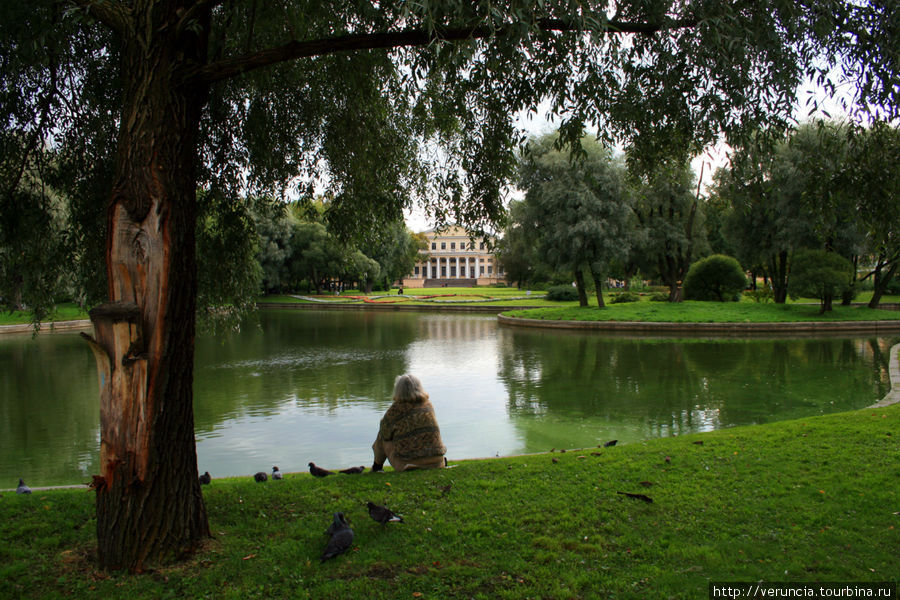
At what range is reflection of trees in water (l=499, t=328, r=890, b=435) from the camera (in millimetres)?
10336

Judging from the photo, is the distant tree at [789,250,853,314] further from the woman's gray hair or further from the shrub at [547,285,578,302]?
the woman's gray hair

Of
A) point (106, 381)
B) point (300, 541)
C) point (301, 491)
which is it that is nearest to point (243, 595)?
point (300, 541)

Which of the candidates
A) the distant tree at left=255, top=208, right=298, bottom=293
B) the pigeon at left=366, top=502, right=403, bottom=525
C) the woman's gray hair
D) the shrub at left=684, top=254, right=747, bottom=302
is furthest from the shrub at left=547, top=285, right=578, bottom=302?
the pigeon at left=366, top=502, right=403, bottom=525

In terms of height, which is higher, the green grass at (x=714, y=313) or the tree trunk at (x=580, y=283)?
the tree trunk at (x=580, y=283)

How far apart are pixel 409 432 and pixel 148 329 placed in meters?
2.62

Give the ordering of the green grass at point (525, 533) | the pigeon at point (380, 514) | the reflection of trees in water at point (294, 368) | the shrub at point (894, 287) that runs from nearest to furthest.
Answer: the green grass at point (525, 533)
the pigeon at point (380, 514)
the reflection of trees in water at point (294, 368)
the shrub at point (894, 287)

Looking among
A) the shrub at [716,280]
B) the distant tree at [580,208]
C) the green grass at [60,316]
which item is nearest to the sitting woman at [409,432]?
the green grass at [60,316]

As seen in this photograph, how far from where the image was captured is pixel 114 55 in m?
5.54

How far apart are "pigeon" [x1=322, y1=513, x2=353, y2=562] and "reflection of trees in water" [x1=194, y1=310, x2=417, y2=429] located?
6.66 metres

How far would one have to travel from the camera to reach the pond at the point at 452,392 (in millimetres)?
8453

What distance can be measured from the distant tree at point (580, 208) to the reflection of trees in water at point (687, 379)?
7.56 metres

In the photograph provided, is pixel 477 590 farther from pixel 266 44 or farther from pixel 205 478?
pixel 266 44

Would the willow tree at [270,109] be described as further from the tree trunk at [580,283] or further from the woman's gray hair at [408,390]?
the tree trunk at [580,283]

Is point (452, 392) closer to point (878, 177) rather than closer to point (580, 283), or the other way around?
point (878, 177)
